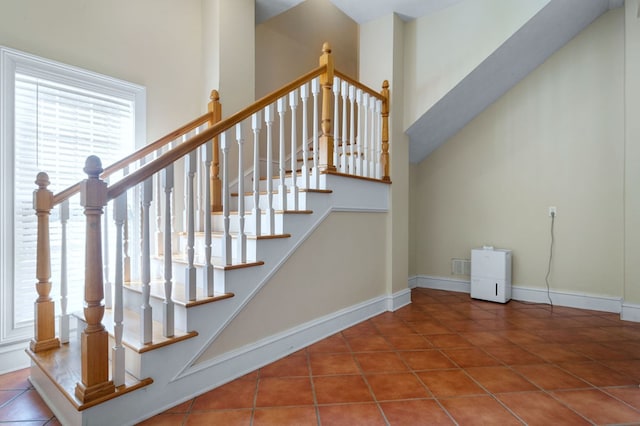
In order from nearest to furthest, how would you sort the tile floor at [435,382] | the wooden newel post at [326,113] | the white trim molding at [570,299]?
1. the tile floor at [435,382]
2. the wooden newel post at [326,113]
3. the white trim molding at [570,299]

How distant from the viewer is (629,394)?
184cm

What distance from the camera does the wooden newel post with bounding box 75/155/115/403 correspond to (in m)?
1.47

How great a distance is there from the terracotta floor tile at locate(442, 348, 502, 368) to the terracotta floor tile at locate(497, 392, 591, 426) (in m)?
0.37

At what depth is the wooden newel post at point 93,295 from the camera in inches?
57.8

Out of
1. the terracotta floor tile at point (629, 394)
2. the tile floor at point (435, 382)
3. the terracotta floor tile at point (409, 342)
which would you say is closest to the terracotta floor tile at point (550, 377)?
the tile floor at point (435, 382)

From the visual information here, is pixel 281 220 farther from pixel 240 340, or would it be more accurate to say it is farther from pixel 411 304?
pixel 411 304

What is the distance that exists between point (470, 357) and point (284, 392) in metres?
1.30

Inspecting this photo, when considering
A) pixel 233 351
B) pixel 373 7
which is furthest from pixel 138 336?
pixel 373 7

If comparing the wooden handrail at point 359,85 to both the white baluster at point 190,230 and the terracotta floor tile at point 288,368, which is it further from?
the terracotta floor tile at point 288,368

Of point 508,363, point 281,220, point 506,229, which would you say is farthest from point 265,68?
point 508,363

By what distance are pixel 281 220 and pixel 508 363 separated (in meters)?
1.77

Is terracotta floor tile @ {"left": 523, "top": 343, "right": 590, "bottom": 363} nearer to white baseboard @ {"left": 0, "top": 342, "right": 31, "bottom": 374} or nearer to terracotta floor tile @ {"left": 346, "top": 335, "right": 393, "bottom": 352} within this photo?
terracotta floor tile @ {"left": 346, "top": 335, "right": 393, "bottom": 352}

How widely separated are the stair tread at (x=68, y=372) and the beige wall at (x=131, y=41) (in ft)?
5.58

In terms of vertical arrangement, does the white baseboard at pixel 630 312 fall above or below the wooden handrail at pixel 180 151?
below
